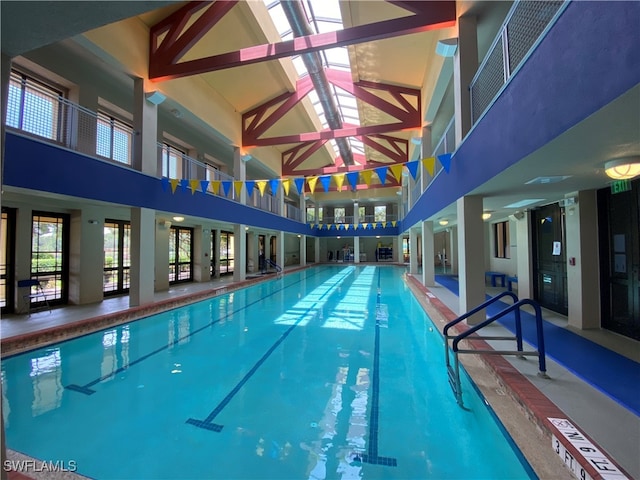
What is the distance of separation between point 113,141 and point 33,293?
378 cm

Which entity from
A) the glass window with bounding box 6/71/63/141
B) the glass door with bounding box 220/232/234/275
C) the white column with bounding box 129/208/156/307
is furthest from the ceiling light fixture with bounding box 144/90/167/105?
the glass door with bounding box 220/232/234/275

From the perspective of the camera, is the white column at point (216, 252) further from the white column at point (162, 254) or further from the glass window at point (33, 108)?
the glass window at point (33, 108)

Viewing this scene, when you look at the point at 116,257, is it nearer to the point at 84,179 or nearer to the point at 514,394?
the point at 84,179

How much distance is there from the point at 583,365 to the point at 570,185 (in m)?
2.35

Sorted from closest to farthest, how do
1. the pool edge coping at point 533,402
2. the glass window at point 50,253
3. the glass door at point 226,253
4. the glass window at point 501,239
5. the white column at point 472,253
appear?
the pool edge coping at point 533,402, the white column at point 472,253, the glass window at point 50,253, the glass window at point 501,239, the glass door at point 226,253

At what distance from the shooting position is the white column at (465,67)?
487 cm

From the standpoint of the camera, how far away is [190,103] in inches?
332

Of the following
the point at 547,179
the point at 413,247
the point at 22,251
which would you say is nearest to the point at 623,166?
the point at 547,179

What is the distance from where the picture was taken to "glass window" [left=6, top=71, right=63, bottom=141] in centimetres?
486

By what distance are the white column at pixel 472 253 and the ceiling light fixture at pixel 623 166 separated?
181 centimetres

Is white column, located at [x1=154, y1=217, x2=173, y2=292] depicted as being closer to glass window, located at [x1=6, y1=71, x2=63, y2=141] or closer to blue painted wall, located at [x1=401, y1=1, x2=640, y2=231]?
glass window, located at [x1=6, y1=71, x2=63, y2=141]

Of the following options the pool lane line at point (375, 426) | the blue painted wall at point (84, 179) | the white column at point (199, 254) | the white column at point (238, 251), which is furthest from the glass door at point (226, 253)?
the pool lane line at point (375, 426)

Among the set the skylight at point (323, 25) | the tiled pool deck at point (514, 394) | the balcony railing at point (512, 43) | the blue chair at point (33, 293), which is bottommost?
the tiled pool deck at point (514, 394)

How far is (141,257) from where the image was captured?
21.8 ft
